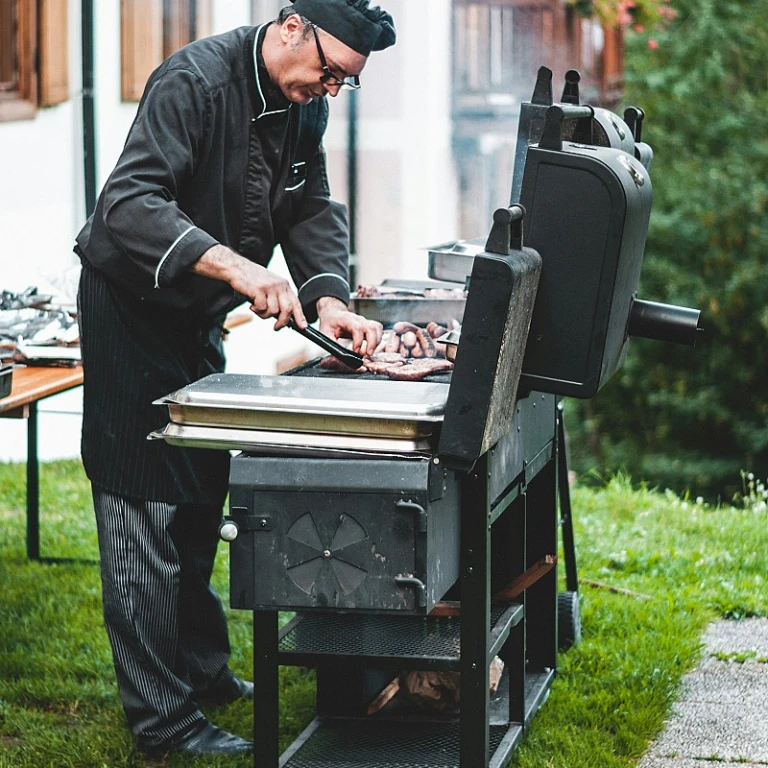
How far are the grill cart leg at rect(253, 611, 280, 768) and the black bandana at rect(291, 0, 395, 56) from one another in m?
1.43

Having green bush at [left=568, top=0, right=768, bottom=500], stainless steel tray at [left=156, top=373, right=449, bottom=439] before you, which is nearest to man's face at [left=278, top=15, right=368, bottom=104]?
stainless steel tray at [left=156, top=373, right=449, bottom=439]

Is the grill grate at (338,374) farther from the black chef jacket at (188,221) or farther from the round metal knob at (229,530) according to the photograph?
the round metal knob at (229,530)

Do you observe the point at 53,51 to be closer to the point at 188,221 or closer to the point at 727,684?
the point at 188,221

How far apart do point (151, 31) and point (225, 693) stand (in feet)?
15.7

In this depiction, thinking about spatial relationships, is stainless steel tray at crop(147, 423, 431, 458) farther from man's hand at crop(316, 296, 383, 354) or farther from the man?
man's hand at crop(316, 296, 383, 354)

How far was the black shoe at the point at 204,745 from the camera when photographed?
3.36 m

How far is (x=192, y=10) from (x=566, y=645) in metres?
5.07

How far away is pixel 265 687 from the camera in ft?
9.46

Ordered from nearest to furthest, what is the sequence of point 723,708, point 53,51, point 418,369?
point 418,369, point 723,708, point 53,51

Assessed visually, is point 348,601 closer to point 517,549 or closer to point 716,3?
point 517,549

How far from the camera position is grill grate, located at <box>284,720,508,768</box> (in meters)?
3.26

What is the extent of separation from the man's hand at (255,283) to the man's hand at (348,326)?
0.40 metres

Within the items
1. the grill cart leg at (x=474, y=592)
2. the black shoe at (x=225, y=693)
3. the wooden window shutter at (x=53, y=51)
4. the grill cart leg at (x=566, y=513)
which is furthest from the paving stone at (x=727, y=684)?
the wooden window shutter at (x=53, y=51)

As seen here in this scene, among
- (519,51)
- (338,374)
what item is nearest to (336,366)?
(338,374)
